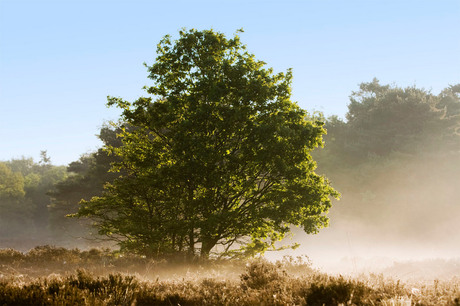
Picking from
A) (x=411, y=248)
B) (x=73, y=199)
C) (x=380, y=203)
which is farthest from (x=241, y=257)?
(x=380, y=203)

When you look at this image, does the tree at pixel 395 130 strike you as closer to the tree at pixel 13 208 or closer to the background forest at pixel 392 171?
the background forest at pixel 392 171

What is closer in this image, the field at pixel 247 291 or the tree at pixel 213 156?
the field at pixel 247 291

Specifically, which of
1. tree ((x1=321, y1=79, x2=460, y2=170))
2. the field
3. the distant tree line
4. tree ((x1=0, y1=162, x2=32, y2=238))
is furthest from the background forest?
the field

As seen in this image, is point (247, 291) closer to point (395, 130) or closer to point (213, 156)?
point (213, 156)

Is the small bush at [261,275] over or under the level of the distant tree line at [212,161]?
under

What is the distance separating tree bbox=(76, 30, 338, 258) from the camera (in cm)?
1199

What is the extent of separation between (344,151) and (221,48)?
4083cm

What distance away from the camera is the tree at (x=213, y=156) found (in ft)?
39.3

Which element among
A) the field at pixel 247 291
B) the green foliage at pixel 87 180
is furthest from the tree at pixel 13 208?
the field at pixel 247 291

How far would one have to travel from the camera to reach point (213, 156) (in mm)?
11914

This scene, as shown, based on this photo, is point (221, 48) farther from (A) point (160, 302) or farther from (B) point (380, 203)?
(B) point (380, 203)

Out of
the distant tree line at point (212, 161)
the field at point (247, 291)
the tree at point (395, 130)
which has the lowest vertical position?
the field at point (247, 291)

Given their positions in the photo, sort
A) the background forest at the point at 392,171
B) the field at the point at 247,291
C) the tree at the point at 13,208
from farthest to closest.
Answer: the tree at the point at 13,208 → the background forest at the point at 392,171 → the field at the point at 247,291

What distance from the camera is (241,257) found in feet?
46.9
